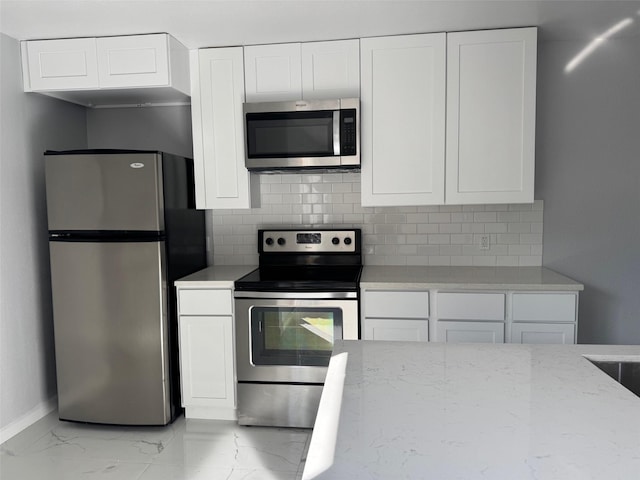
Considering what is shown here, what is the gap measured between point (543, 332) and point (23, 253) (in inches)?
120

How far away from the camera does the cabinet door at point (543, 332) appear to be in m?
2.53

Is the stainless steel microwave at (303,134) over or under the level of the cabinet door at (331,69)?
under

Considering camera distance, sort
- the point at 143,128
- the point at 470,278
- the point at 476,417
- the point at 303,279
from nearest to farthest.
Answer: the point at 476,417 < the point at 470,278 < the point at 303,279 < the point at 143,128

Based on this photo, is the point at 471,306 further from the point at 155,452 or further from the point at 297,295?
the point at 155,452

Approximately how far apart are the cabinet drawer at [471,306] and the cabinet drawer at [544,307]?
89mm

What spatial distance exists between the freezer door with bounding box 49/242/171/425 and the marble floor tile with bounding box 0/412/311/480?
12 centimetres

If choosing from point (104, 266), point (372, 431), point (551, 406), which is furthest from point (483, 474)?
point (104, 266)

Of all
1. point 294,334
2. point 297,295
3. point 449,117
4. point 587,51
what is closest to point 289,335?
point 294,334

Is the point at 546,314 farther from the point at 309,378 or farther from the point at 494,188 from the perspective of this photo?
the point at 309,378

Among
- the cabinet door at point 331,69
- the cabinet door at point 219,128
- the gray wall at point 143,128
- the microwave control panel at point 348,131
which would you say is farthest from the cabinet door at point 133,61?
the microwave control panel at point 348,131

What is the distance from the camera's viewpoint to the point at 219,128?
115 inches

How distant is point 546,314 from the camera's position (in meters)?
2.53

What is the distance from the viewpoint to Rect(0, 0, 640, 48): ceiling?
228 centimetres

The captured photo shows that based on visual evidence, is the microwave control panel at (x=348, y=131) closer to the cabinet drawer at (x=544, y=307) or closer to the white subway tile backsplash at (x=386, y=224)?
the white subway tile backsplash at (x=386, y=224)
